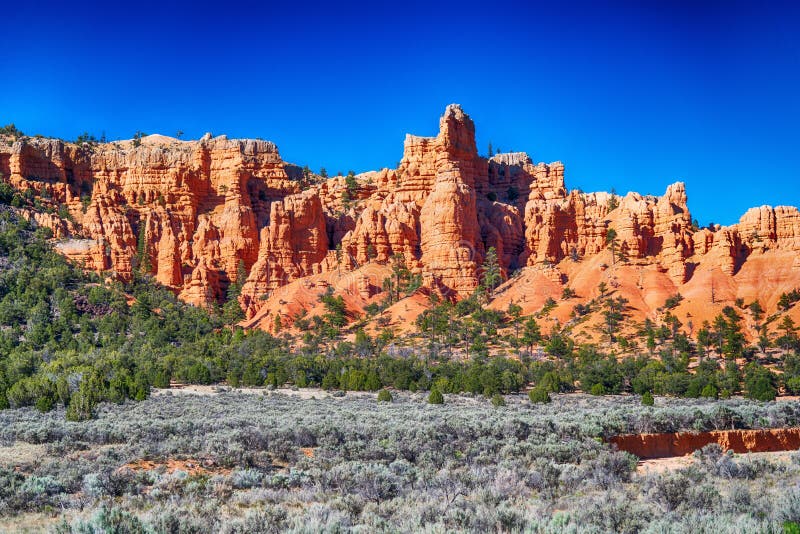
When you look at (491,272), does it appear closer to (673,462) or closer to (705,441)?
(705,441)

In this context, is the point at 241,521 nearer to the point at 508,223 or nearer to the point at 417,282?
the point at 417,282

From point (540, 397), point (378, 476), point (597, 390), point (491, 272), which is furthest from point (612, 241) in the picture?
point (378, 476)

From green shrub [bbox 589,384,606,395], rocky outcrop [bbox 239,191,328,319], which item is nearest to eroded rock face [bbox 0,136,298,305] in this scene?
rocky outcrop [bbox 239,191,328,319]

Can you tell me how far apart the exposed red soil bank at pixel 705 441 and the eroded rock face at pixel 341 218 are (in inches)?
1776

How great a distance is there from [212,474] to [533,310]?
57.9m

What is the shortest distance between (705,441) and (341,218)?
69.9m

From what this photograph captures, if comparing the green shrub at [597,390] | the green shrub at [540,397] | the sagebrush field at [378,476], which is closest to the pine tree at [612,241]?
the green shrub at [597,390]

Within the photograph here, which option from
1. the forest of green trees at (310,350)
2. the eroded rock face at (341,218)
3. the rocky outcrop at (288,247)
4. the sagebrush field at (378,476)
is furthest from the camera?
the rocky outcrop at (288,247)

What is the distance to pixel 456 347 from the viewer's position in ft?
225

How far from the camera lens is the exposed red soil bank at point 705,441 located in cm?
2812

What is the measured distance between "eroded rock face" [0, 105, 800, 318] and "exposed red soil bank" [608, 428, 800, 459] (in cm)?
4510

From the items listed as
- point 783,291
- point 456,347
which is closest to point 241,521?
point 456,347

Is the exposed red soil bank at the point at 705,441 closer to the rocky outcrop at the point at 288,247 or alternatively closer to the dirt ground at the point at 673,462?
the dirt ground at the point at 673,462

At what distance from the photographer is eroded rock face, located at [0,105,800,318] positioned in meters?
81.0
